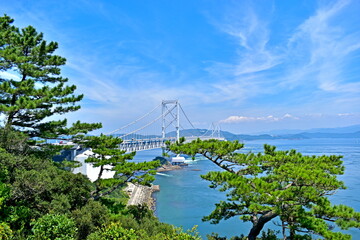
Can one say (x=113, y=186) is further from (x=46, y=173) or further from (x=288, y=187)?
(x=288, y=187)

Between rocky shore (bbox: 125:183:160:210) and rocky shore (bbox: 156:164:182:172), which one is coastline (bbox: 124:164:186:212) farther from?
rocky shore (bbox: 156:164:182:172)

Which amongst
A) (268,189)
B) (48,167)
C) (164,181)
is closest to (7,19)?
(48,167)

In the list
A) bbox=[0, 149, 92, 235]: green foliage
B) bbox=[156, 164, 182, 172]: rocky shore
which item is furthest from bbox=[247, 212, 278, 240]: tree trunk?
bbox=[156, 164, 182, 172]: rocky shore

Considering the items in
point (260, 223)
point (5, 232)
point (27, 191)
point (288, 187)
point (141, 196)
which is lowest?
point (141, 196)

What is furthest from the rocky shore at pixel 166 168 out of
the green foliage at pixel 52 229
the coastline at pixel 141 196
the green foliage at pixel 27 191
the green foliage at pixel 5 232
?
the green foliage at pixel 5 232

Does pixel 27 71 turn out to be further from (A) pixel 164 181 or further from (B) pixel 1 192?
(A) pixel 164 181

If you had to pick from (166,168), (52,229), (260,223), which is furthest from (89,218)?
(166,168)

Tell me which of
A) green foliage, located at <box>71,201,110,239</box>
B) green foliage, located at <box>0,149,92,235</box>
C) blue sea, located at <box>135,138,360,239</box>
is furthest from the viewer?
blue sea, located at <box>135,138,360,239</box>
